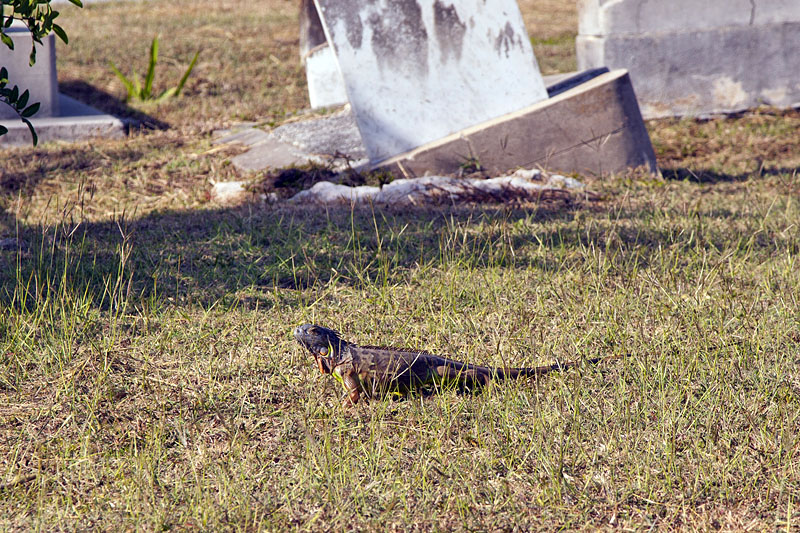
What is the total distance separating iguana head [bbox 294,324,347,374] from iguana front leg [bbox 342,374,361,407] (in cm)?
6

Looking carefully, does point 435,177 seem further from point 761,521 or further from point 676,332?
point 761,521

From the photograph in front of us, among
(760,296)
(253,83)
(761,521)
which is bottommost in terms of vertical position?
(761,521)

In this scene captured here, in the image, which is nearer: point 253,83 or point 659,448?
point 659,448

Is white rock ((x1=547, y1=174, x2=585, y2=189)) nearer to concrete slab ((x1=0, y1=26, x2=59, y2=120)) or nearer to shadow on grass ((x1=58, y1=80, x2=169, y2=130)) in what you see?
shadow on grass ((x1=58, y1=80, x2=169, y2=130))

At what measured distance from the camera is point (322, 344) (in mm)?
2424

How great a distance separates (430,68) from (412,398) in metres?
3.51

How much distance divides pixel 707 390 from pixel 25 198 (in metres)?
4.39

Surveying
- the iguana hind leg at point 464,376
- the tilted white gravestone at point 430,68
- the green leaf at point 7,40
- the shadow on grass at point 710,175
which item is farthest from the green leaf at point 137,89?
the iguana hind leg at point 464,376

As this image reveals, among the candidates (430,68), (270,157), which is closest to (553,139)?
(430,68)

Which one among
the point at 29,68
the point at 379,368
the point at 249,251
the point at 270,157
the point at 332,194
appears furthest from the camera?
the point at 29,68

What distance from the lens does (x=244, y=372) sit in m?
2.64

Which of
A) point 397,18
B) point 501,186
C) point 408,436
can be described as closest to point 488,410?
point 408,436

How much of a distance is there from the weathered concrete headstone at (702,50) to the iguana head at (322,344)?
5.90 meters

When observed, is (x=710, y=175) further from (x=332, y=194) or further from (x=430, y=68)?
(x=332, y=194)
